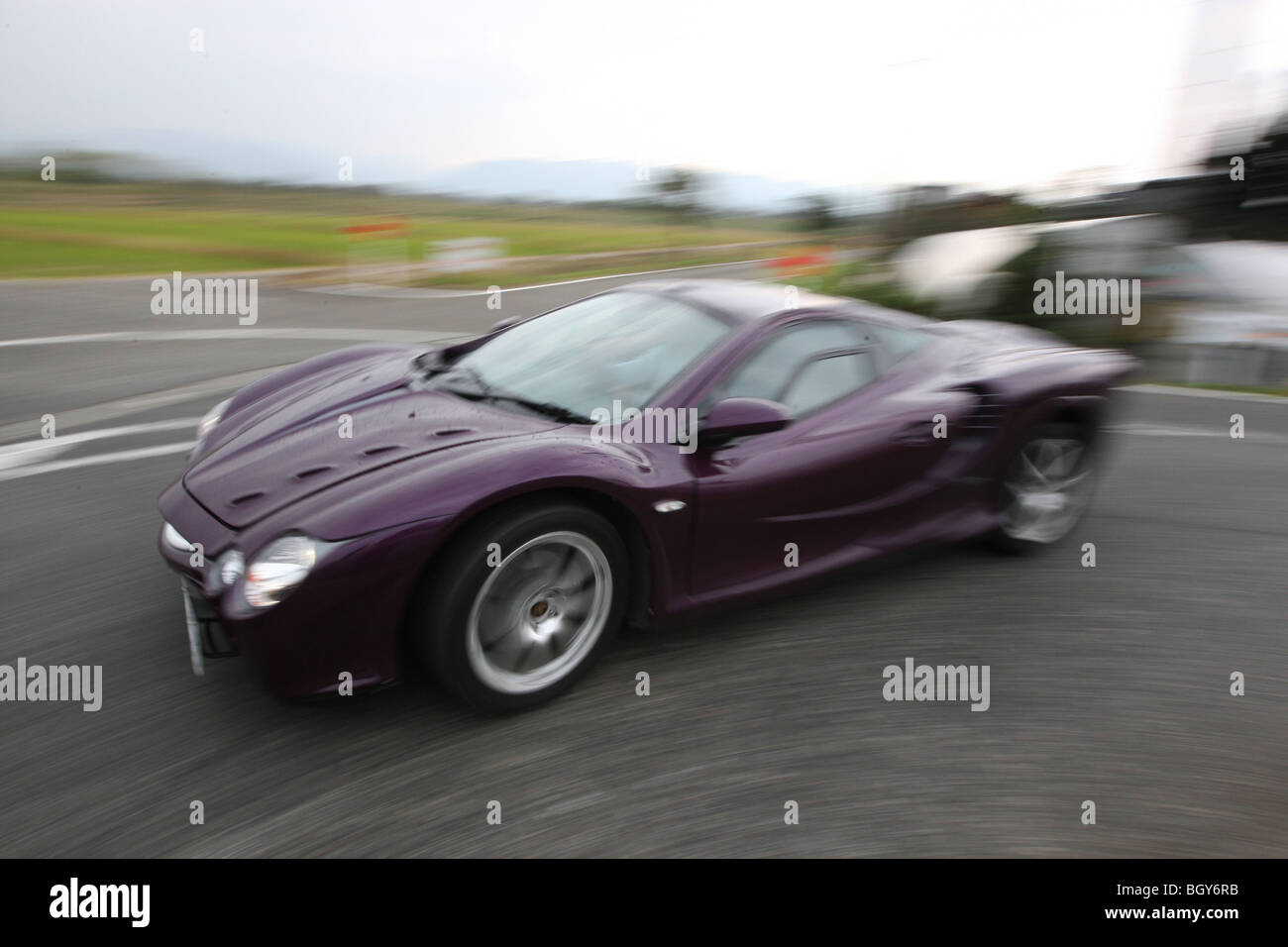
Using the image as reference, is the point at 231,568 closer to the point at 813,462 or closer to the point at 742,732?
the point at 742,732

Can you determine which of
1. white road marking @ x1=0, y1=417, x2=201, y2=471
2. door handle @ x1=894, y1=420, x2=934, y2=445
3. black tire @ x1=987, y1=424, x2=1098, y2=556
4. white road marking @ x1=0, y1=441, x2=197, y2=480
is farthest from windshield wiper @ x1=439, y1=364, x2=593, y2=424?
white road marking @ x1=0, y1=417, x2=201, y2=471

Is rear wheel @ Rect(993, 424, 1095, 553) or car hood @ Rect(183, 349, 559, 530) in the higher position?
car hood @ Rect(183, 349, 559, 530)

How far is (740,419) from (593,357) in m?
0.77

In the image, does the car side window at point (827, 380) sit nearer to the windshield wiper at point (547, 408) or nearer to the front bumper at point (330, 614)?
the windshield wiper at point (547, 408)

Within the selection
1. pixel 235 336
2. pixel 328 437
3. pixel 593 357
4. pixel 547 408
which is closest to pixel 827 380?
pixel 593 357

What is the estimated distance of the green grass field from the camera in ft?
55.4

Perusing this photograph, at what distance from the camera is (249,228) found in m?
22.0

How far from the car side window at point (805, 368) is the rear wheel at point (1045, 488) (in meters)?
0.94

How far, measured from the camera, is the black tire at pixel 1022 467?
4.12 metres

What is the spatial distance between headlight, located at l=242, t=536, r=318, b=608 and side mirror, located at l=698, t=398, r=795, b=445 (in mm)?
1304

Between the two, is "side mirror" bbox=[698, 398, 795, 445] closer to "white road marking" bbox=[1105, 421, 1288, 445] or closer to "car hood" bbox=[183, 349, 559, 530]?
"car hood" bbox=[183, 349, 559, 530]
